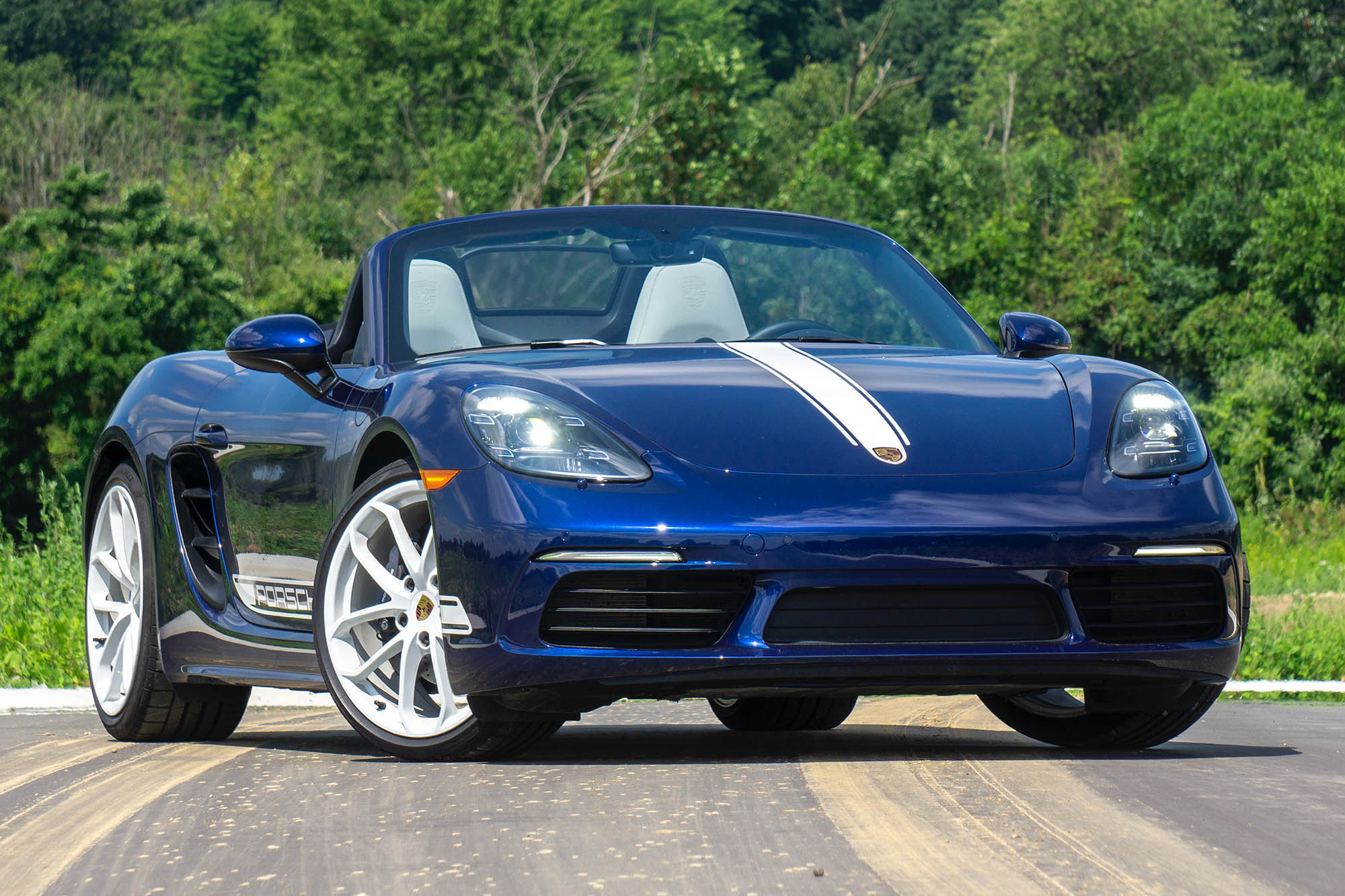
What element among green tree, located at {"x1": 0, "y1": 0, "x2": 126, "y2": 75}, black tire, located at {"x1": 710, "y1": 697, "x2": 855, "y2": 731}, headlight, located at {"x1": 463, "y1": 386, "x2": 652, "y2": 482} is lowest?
black tire, located at {"x1": 710, "y1": 697, "x2": 855, "y2": 731}

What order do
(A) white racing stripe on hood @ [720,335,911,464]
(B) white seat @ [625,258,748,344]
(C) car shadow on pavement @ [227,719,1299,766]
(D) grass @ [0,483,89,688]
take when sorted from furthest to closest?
(D) grass @ [0,483,89,688] < (B) white seat @ [625,258,748,344] < (C) car shadow on pavement @ [227,719,1299,766] < (A) white racing stripe on hood @ [720,335,911,464]

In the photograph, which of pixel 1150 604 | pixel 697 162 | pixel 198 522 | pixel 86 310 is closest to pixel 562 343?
pixel 198 522

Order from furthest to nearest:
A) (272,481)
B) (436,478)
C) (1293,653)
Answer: (1293,653) < (272,481) < (436,478)

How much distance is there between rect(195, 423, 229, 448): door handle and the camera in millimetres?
5457

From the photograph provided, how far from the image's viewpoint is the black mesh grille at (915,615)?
4.00m

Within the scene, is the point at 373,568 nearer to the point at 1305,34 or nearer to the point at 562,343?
the point at 562,343

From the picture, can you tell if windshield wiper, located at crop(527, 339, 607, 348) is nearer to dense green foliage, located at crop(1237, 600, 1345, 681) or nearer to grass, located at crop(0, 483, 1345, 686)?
grass, located at crop(0, 483, 1345, 686)

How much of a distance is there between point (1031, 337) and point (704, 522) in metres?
1.54

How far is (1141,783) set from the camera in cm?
395

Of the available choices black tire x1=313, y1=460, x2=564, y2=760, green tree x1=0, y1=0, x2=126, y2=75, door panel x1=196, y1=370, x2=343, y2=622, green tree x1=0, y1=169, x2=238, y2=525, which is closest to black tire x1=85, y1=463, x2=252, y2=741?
door panel x1=196, y1=370, x2=343, y2=622

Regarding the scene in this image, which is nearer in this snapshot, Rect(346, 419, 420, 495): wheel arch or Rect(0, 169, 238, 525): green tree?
Rect(346, 419, 420, 495): wheel arch

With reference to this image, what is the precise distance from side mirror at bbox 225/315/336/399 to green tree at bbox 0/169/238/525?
109ft

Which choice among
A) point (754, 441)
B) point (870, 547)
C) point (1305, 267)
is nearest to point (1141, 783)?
point (870, 547)

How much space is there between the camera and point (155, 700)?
563 centimetres
